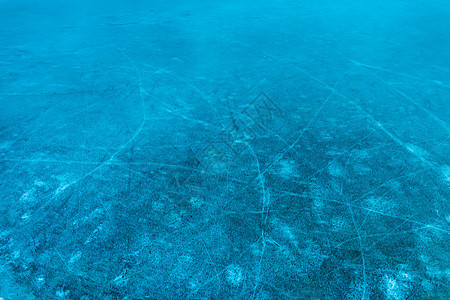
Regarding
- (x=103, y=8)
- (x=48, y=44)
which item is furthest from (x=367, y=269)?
(x=103, y=8)

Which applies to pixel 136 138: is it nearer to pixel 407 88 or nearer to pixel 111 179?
pixel 111 179

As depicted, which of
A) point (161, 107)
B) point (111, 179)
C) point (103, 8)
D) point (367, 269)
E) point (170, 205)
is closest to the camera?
point (367, 269)

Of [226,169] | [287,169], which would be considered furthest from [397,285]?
[226,169]

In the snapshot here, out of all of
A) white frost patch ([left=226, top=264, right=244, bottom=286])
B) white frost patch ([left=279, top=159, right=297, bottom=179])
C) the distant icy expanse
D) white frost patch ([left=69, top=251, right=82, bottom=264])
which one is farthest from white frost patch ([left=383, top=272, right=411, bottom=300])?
white frost patch ([left=69, top=251, right=82, bottom=264])

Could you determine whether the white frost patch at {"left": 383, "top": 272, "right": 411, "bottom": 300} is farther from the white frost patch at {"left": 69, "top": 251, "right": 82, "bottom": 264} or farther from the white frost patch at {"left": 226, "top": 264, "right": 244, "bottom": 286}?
the white frost patch at {"left": 69, "top": 251, "right": 82, "bottom": 264}

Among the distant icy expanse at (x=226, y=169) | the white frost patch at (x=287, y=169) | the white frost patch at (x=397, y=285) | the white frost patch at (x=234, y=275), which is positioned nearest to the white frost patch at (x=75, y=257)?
the distant icy expanse at (x=226, y=169)

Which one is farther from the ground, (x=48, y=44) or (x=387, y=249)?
(x=48, y=44)

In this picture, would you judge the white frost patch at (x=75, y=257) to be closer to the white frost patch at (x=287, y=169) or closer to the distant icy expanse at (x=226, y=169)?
the distant icy expanse at (x=226, y=169)
